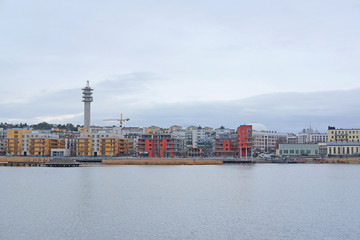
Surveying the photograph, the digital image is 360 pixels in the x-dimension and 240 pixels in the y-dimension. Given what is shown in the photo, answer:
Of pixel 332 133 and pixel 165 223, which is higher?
pixel 332 133

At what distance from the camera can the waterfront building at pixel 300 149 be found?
19500 centimetres

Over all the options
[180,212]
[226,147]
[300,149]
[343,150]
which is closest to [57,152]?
[226,147]

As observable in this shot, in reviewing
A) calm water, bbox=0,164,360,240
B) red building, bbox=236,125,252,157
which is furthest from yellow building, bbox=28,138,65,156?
calm water, bbox=0,164,360,240

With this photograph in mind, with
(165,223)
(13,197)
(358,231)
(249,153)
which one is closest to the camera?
(358,231)

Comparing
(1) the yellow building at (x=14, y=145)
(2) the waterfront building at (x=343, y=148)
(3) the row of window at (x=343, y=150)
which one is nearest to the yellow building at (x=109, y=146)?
(1) the yellow building at (x=14, y=145)

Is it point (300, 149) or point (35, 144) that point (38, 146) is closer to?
point (35, 144)

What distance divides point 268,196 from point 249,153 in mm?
130509

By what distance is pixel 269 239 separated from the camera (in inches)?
1384

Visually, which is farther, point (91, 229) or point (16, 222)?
point (16, 222)

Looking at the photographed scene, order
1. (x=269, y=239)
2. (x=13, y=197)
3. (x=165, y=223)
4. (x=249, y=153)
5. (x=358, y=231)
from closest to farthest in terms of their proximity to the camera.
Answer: (x=269, y=239)
(x=358, y=231)
(x=165, y=223)
(x=13, y=197)
(x=249, y=153)

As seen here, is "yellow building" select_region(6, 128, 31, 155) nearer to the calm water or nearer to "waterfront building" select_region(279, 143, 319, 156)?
"waterfront building" select_region(279, 143, 319, 156)

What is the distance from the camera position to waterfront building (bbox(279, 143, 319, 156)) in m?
195

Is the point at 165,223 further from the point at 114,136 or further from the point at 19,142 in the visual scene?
the point at 19,142

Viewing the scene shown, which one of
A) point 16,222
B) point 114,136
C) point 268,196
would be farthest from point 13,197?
point 114,136
